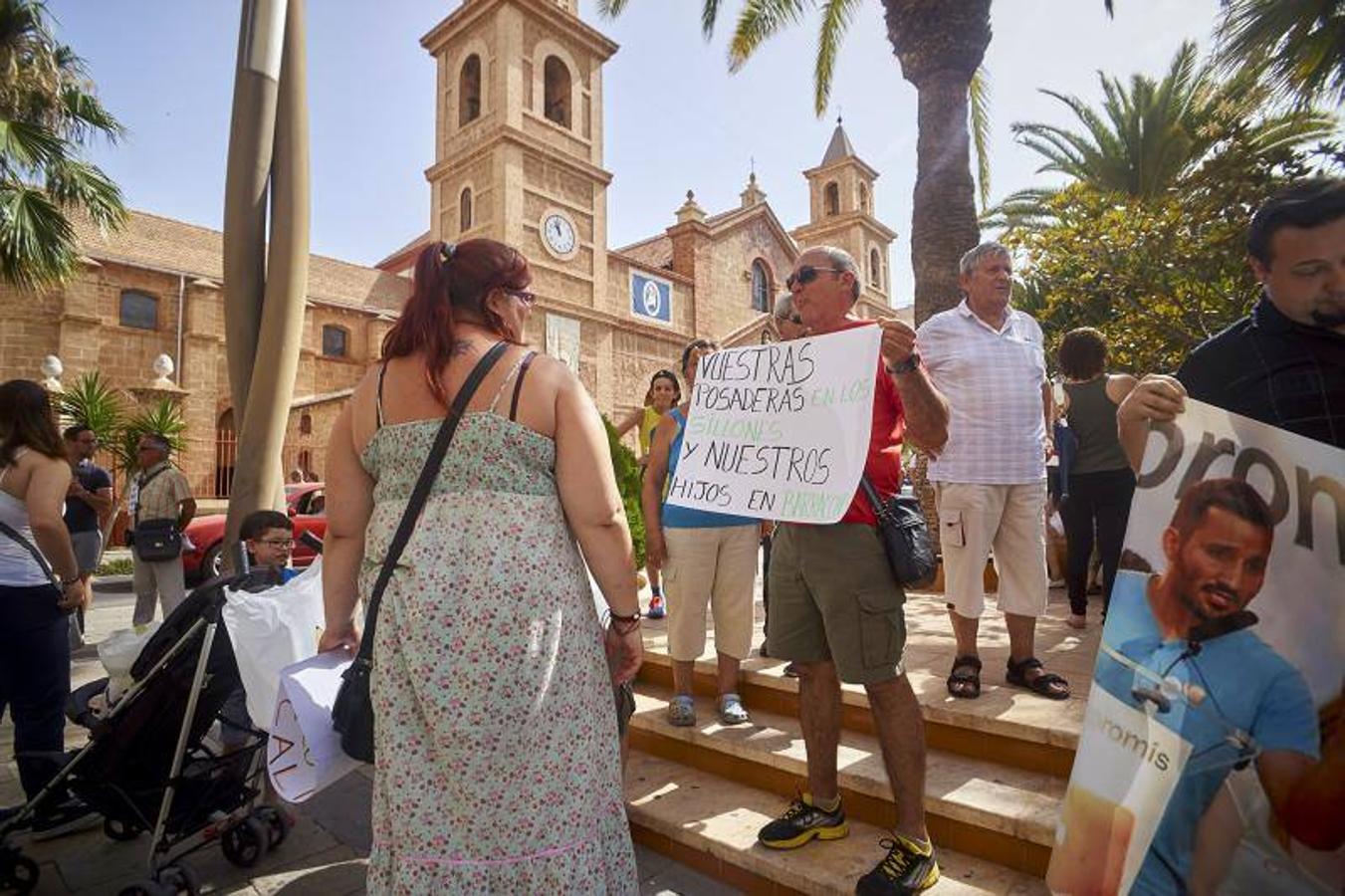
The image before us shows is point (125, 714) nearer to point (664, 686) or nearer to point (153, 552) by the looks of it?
point (664, 686)

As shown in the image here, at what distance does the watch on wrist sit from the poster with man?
870 millimetres


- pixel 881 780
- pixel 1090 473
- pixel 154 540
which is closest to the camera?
pixel 881 780

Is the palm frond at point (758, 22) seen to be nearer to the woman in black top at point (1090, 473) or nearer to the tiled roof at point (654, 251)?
the woman in black top at point (1090, 473)

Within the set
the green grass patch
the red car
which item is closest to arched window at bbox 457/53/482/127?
the red car

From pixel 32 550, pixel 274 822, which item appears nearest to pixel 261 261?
pixel 32 550

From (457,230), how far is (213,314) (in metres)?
7.41

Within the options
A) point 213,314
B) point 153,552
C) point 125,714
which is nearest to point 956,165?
point 125,714

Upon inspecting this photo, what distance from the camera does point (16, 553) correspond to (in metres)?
3.21

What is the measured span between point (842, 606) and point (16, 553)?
358 centimetres

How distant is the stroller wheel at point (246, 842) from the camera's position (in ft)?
9.98

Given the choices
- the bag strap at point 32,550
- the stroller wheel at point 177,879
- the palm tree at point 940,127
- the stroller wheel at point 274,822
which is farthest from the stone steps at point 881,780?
the palm tree at point 940,127

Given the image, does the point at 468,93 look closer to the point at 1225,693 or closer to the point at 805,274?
the point at 805,274

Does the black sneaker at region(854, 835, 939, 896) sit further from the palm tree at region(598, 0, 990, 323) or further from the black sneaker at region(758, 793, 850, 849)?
the palm tree at region(598, 0, 990, 323)

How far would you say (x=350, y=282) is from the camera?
2456cm
